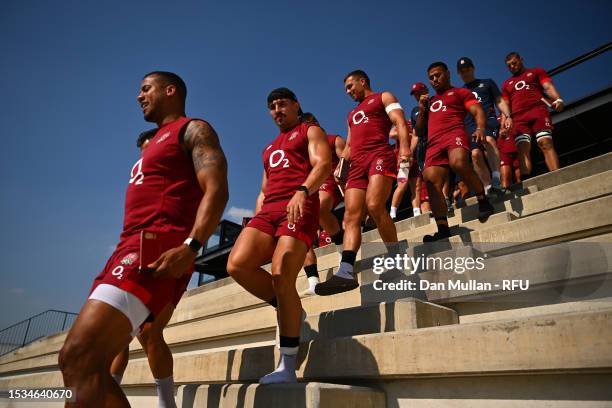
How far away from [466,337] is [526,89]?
19.4 ft

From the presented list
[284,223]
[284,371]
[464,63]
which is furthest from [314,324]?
[464,63]

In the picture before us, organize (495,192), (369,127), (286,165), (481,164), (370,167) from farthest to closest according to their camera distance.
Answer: (481,164) < (495,192) < (369,127) < (370,167) < (286,165)

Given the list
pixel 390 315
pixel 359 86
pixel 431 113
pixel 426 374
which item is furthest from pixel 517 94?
pixel 426 374

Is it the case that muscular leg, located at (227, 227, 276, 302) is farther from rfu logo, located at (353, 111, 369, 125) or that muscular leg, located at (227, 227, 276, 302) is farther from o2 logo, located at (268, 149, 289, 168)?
rfu logo, located at (353, 111, 369, 125)

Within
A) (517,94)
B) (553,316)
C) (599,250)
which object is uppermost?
(517,94)

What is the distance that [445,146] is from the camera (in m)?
4.58

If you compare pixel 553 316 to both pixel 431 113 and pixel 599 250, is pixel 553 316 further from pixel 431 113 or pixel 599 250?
pixel 431 113

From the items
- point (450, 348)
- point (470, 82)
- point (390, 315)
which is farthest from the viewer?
point (470, 82)

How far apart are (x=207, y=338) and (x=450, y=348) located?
3.84 metres

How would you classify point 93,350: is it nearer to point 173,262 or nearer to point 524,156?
point 173,262

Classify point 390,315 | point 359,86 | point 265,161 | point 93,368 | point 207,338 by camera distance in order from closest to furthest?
1. point 93,368
2. point 390,315
3. point 265,161
4. point 359,86
5. point 207,338

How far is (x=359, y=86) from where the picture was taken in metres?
4.48

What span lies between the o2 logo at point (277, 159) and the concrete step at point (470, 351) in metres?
1.43

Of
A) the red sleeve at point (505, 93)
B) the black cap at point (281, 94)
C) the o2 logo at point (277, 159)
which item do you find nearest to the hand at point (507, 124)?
the red sleeve at point (505, 93)
